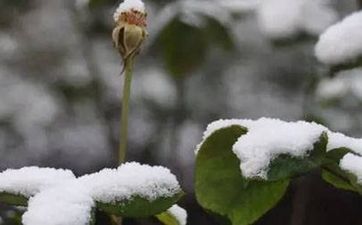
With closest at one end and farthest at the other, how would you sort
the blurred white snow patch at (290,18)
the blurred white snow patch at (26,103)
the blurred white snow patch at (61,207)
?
the blurred white snow patch at (61,207)
the blurred white snow patch at (290,18)
the blurred white snow patch at (26,103)

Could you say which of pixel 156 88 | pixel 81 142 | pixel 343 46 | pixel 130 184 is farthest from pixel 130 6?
pixel 81 142

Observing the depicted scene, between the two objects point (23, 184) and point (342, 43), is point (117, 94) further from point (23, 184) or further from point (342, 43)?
point (23, 184)

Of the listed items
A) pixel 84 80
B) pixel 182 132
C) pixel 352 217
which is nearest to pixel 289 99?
pixel 182 132

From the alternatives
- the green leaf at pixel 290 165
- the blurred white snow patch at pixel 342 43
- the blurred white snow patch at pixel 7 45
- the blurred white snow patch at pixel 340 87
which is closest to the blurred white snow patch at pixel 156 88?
the blurred white snow patch at pixel 7 45

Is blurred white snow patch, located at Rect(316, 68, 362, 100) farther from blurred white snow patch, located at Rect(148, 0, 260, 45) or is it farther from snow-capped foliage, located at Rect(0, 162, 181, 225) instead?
snow-capped foliage, located at Rect(0, 162, 181, 225)

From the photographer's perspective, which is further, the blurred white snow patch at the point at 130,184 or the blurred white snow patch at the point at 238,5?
the blurred white snow patch at the point at 238,5

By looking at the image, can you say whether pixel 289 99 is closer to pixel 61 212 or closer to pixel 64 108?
pixel 64 108

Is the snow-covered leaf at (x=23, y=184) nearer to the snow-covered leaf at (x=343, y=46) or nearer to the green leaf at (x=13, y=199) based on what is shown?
the green leaf at (x=13, y=199)
